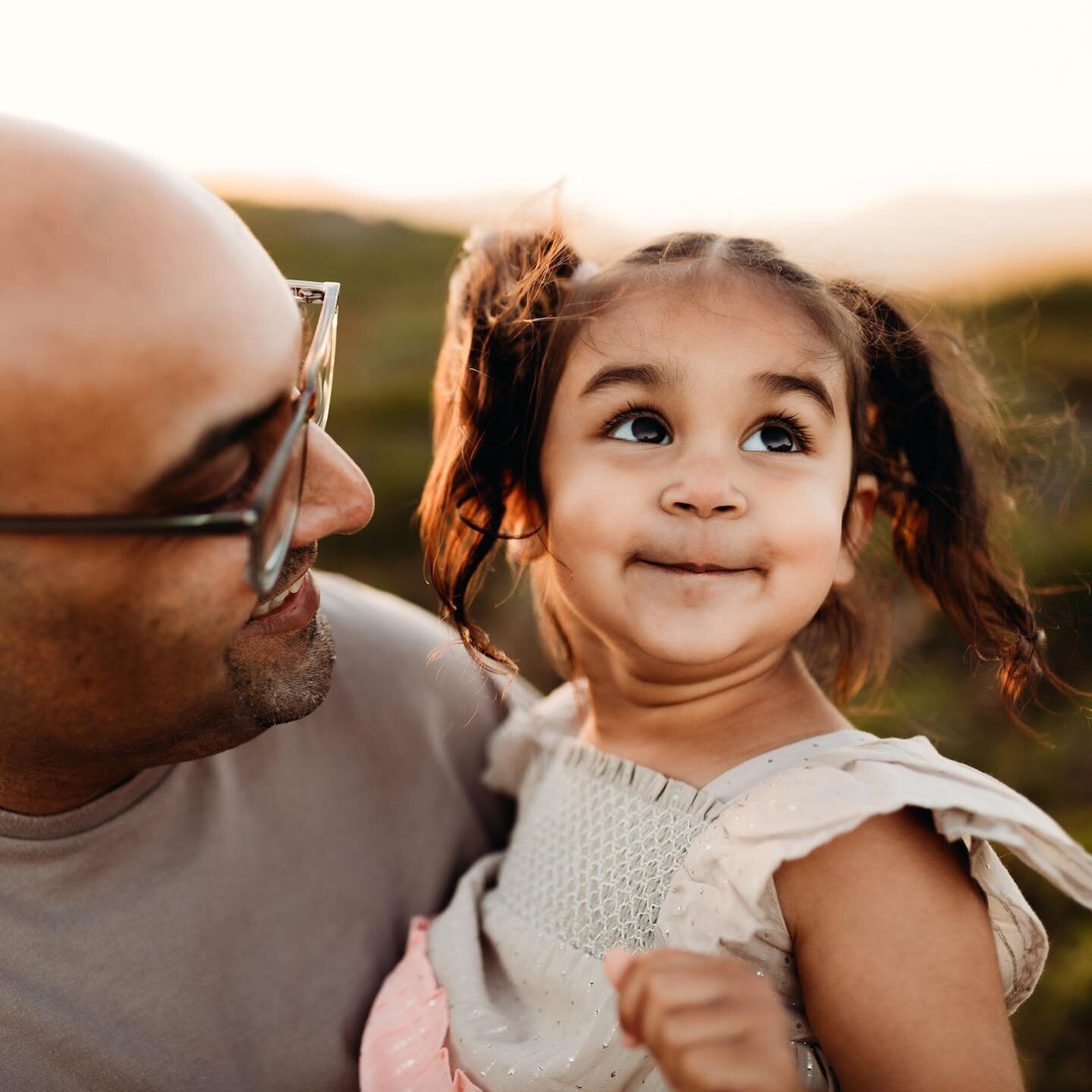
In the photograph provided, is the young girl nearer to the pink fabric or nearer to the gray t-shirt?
the pink fabric

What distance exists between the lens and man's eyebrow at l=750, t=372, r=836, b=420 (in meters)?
1.86

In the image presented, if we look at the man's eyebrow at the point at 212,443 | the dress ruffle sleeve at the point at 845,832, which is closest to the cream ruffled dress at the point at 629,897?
the dress ruffle sleeve at the point at 845,832

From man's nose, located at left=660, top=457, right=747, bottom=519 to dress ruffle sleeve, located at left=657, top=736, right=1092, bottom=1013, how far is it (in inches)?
16.1

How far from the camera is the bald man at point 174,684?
152 cm

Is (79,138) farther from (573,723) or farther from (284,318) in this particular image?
(573,723)

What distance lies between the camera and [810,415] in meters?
1.91

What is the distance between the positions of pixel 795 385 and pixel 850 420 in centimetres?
22

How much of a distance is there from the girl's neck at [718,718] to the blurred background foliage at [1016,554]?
18.5 inches

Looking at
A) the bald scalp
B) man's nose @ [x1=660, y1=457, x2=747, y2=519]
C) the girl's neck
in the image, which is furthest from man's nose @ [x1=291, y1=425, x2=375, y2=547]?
the girl's neck

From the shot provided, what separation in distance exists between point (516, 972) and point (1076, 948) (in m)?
1.65

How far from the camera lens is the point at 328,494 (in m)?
1.86

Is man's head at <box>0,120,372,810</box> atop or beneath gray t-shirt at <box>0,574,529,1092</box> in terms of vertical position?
atop

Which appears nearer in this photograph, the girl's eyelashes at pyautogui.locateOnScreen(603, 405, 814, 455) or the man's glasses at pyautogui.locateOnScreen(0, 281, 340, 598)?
the man's glasses at pyautogui.locateOnScreen(0, 281, 340, 598)

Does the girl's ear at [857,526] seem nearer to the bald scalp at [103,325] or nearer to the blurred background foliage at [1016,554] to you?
the blurred background foliage at [1016,554]
